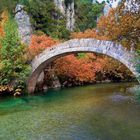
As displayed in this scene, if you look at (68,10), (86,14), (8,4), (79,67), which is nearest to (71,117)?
(79,67)

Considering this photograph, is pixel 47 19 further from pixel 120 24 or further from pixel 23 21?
pixel 120 24

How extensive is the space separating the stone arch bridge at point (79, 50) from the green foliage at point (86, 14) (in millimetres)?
15586

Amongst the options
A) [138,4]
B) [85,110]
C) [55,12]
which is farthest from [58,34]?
[138,4]

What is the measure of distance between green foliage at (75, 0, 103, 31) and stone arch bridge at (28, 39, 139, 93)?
51.1ft

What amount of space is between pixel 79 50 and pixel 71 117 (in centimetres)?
693

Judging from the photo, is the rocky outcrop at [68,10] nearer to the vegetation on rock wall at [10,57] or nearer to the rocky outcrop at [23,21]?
the rocky outcrop at [23,21]

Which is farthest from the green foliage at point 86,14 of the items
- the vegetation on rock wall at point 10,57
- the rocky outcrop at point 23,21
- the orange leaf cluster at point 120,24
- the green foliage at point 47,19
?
the orange leaf cluster at point 120,24

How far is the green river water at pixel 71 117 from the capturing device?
11.8 metres

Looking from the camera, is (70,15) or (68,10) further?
(70,15)

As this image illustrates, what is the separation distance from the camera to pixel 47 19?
32.1 metres

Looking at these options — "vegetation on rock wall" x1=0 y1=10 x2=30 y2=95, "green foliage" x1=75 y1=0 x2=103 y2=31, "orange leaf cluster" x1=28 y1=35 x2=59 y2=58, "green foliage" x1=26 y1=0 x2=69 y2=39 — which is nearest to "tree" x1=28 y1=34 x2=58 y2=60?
"orange leaf cluster" x1=28 y1=35 x2=59 y2=58

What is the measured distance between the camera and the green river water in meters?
11.8

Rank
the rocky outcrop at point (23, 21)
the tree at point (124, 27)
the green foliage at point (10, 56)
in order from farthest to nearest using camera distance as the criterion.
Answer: the rocky outcrop at point (23, 21) → the green foliage at point (10, 56) → the tree at point (124, 27)

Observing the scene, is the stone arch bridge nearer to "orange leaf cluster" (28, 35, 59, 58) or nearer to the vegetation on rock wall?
"orange leaf cluster" (28, 35, 59, 58)
